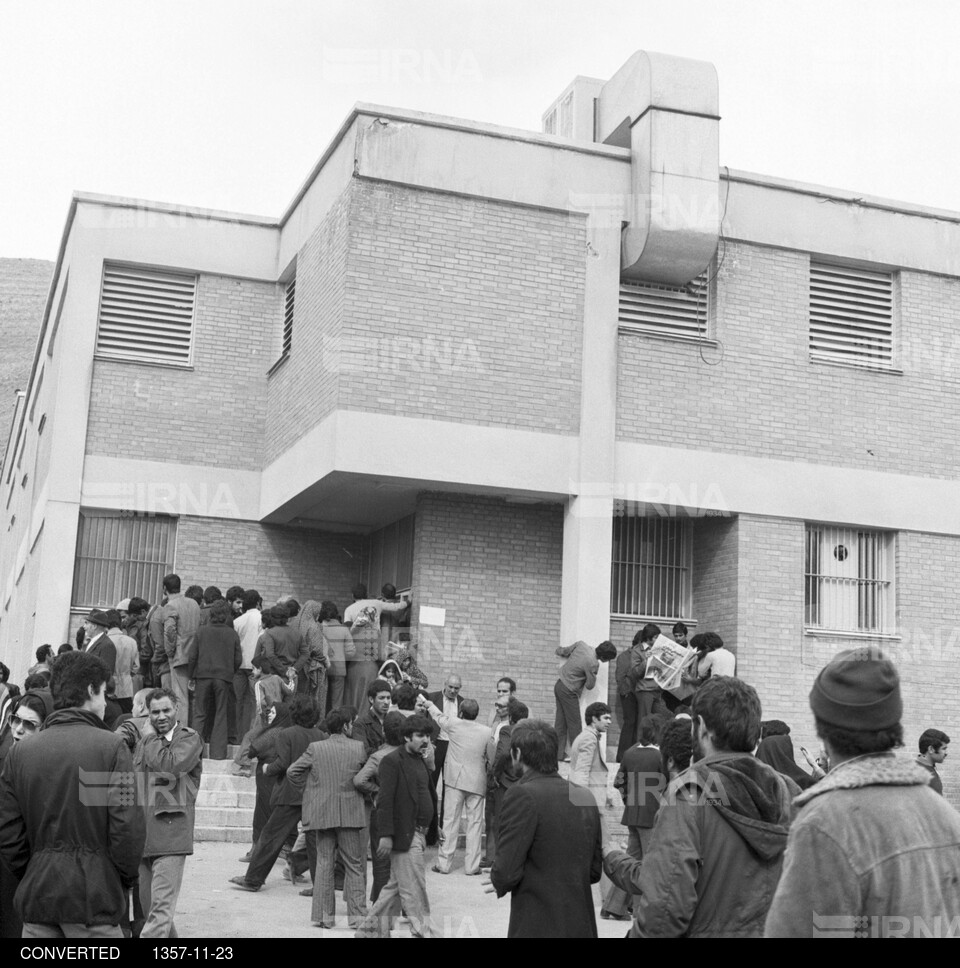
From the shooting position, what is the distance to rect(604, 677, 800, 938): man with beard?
4.49m

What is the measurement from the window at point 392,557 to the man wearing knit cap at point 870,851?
14.5 meters

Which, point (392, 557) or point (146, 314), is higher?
point (146, 314)

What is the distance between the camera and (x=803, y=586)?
691 inches

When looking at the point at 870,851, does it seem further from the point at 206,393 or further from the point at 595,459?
the point at 206,393

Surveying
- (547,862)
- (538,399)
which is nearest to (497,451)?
(538,399)

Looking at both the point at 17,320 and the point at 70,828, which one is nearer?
the point at 70,828

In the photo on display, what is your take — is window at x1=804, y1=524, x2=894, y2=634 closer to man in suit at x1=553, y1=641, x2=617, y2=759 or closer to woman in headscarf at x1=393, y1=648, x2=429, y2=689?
man in suit at x1=553, y1=641, x2=617, y2=759

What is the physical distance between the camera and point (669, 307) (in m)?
18.0

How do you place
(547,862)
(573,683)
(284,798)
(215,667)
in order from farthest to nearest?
(573,683)
(215,667)
(284,798)
(547,862)

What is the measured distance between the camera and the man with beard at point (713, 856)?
449 cm

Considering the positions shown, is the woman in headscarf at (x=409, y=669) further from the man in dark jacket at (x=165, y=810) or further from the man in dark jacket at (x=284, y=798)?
the man in dark jacket at (x=165, y=810)

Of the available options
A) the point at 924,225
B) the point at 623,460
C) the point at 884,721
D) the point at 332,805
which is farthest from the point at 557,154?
the point at 884,721

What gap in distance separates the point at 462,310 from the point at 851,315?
19.1 ft

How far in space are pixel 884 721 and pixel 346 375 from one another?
43.1 ft
